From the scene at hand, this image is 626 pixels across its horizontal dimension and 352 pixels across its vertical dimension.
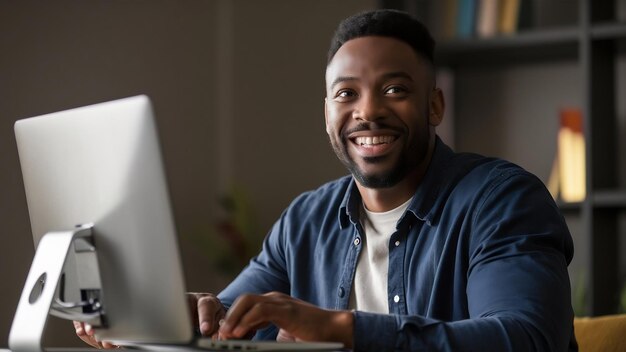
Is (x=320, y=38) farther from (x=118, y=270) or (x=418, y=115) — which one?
(x=118, y=270)

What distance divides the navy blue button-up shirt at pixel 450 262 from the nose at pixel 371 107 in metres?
0.16

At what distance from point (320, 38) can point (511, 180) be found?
2598 mm

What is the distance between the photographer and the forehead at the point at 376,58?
76.0 inches

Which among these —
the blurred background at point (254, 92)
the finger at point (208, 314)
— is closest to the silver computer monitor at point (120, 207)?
the finger at point (208, 314)

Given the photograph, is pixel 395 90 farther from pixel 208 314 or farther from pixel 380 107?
pixel 208 314

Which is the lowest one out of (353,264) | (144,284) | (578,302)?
(578,302)

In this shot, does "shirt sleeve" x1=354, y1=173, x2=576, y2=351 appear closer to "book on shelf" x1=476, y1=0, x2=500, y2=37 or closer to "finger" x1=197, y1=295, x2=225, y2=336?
"finger" x1=197, y1=295, x2=225, y2=336

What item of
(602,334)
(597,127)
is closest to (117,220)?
(602,334)

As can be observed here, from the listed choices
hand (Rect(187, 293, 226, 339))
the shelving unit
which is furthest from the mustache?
the shelving unit

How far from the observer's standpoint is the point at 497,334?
4.65 ft

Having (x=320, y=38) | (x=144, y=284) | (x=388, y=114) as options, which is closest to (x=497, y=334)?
(x=144, y=284)

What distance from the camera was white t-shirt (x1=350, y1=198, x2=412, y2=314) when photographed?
76.7 inches

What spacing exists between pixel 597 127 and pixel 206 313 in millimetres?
2129

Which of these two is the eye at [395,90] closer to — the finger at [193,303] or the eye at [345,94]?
the eye at [345,94]
